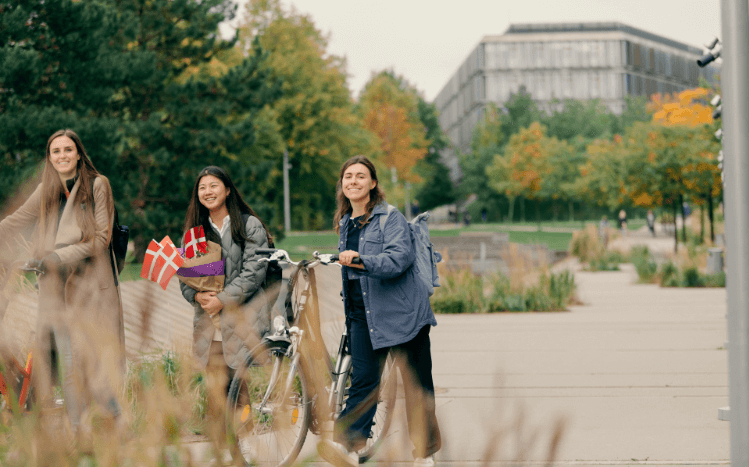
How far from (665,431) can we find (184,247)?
120 inches

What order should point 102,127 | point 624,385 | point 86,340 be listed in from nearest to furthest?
point 86,340 → point 624,385 → point 102,127

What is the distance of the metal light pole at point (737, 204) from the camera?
3.10m

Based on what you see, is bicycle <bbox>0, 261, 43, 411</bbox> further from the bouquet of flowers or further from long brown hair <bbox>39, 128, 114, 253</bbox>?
the bouquet of flowers

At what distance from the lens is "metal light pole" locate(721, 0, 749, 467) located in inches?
122

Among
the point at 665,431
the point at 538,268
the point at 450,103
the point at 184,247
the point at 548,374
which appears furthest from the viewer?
the point at 450,103

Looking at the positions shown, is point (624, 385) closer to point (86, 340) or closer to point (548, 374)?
point (548, 374)

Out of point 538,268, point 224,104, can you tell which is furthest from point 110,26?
point 538,268

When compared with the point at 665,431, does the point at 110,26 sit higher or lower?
higher

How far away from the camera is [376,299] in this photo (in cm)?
388

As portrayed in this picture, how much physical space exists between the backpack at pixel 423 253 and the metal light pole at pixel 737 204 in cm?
139

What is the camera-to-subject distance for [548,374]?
21.9 feet

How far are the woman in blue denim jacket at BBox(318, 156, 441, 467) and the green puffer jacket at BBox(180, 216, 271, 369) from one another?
46cm

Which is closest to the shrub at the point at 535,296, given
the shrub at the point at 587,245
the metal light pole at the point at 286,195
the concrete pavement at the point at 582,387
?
the concrete pavement at the point at 582,387

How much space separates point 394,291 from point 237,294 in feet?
2.77
